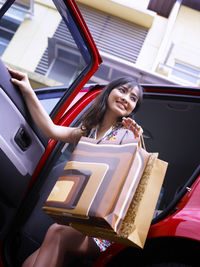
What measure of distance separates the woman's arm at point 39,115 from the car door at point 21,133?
1.1 inches

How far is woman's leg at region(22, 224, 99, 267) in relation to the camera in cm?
103

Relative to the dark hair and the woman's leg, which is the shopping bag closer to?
the woman's leg

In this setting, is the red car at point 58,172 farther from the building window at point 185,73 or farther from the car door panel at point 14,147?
the building window at point 185,73

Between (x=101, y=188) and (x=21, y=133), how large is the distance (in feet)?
1.96

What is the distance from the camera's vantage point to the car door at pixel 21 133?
1.12 meters

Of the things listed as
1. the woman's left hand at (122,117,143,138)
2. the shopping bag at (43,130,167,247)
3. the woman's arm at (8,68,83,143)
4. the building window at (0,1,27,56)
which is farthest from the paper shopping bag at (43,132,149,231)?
the building window at (0,1,27,56)

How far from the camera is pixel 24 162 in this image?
124 centimetres

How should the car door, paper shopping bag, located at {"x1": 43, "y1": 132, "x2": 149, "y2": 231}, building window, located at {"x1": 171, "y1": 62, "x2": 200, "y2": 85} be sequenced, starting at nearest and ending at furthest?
paper shopping bag, located at {"x1": 43, "y1": 132, "x2": 149, "y2": 231} < the car door < building window, located at {"x1": 171, "y1": 62, "x2": 200, "y2": 85}

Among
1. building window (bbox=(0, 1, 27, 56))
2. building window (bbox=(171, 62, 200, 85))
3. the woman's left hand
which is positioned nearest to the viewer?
the woman's left hand

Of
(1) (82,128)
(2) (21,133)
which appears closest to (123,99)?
(1) (82,128)

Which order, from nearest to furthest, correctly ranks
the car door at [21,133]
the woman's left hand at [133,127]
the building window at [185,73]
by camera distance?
the woman's left hand at [133,127] → the car door at [21,133] → the building window at [185,73]

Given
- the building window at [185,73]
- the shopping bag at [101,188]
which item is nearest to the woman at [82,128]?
the shopping bag at [101,188]

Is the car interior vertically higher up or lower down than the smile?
lower down

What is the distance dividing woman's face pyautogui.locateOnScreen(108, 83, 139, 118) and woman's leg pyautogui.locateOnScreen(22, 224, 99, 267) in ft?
2.11
